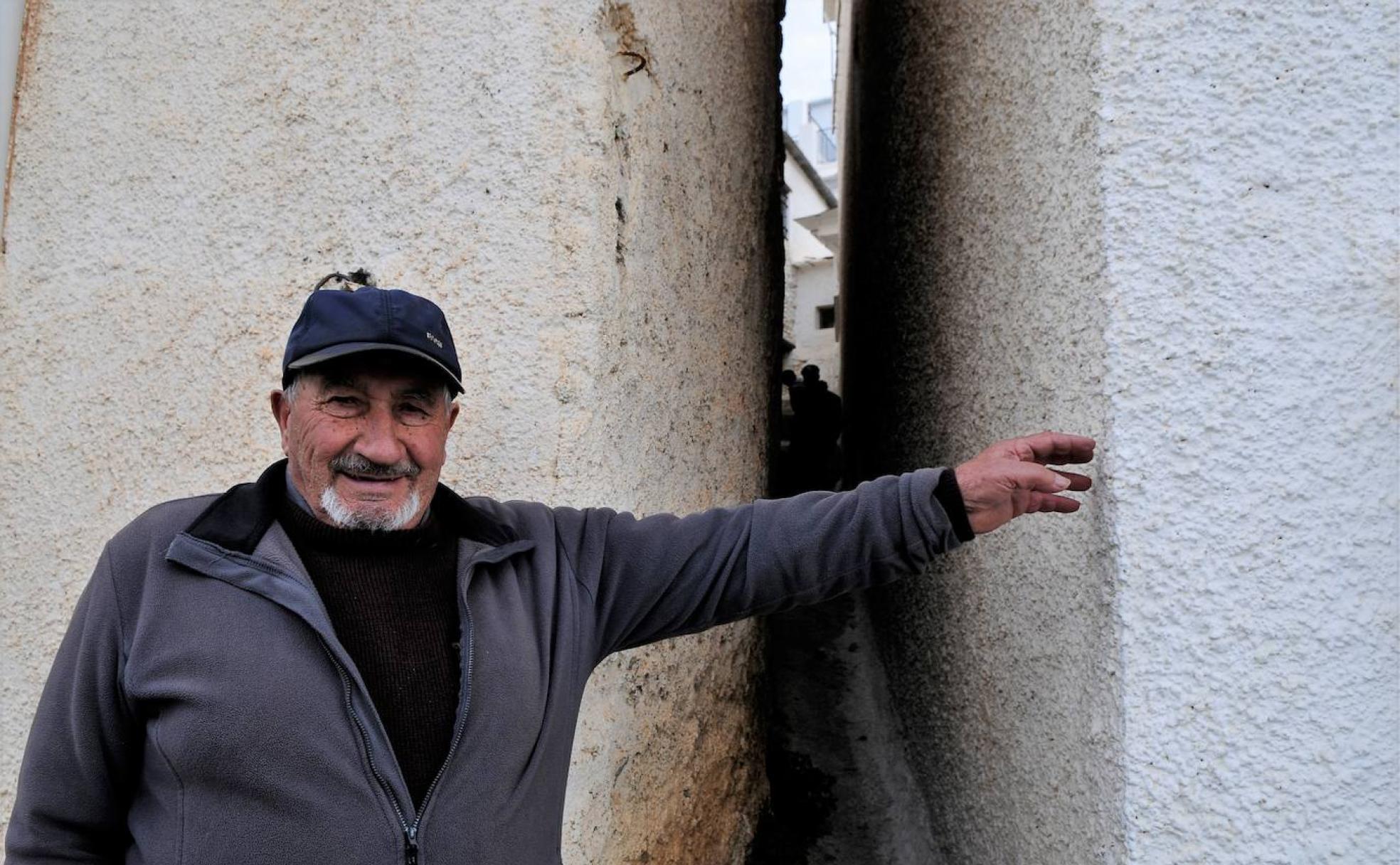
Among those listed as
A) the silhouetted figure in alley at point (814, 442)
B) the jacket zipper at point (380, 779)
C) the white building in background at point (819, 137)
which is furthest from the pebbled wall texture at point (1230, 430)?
the white building in background at point (819, 137)

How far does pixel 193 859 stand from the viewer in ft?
4.23

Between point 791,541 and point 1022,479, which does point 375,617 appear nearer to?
point 791,541

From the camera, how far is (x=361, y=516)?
147 centimetres

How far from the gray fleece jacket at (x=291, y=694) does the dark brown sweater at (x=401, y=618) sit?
0.03 meters

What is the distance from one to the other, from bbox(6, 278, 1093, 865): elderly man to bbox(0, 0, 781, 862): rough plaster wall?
33 centimetres

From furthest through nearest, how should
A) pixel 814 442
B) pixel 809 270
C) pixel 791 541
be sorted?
pixel 809 270 → pixel 814 442 → pixel 791 541

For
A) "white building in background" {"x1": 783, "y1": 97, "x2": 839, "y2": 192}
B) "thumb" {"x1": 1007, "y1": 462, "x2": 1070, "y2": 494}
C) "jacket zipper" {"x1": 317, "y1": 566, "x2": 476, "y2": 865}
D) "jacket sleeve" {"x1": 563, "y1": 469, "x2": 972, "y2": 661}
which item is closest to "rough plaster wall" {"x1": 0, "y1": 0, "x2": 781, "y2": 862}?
"jacket sleeve" {"x1": 563, "y1": 469, "x2": 972, "y2": 661}

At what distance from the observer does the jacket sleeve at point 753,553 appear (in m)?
1.53

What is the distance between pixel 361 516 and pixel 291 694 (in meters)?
0.27

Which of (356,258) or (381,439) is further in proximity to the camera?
(356,258)

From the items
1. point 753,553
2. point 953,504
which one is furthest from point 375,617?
point 953,504

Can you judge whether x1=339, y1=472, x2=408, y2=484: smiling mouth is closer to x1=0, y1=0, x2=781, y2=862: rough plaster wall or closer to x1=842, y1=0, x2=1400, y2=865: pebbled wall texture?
x1=0, y1=0, x2=781, y2=862: rough plaster wall

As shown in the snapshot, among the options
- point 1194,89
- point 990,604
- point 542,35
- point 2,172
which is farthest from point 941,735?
point 2,172

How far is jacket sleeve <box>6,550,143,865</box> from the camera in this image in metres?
1.36
